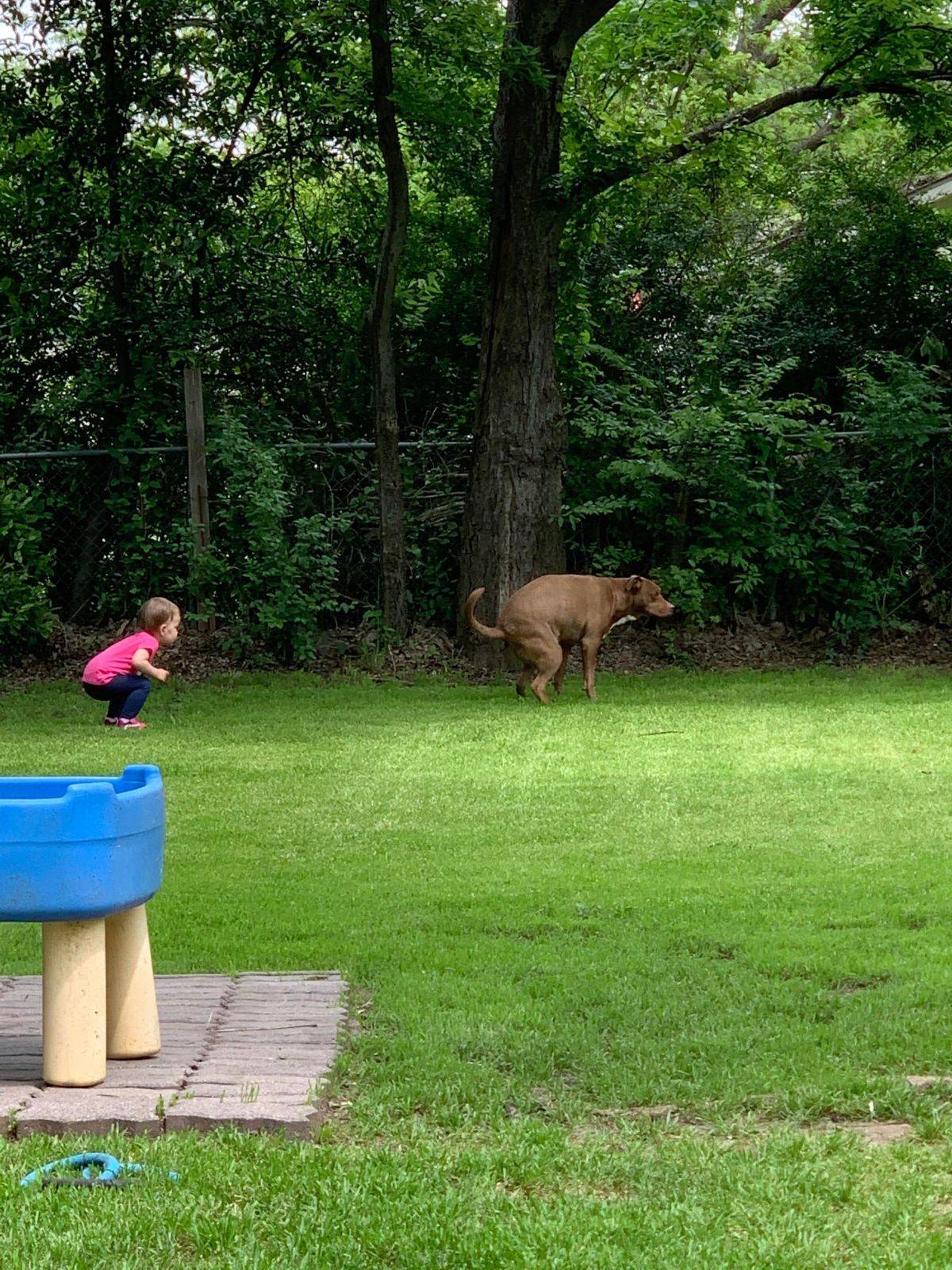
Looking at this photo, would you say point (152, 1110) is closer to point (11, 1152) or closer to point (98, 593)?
point (11, 1152)

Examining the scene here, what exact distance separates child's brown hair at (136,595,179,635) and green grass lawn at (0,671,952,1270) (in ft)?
4.06

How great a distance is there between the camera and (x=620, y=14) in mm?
15203

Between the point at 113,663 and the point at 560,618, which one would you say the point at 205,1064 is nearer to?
the point at 113,663

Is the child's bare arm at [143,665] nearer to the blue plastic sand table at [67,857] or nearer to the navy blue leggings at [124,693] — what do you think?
the navy blue leggings at [124,693]

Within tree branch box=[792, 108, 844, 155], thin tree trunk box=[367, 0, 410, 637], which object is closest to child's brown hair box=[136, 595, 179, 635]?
thin tree trunk box=[367, 0, 410, 637]

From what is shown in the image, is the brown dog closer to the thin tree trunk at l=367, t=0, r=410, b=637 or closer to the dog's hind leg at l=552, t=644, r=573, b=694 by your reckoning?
the dog's hind leg at l=552, t=644, r=573, b=694

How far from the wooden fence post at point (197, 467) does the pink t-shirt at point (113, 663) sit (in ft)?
11.0

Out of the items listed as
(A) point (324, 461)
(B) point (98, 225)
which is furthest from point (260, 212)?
(A) point (324, 461)

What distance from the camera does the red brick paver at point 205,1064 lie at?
3906mm

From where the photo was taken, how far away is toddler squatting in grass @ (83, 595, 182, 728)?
39.9 ft

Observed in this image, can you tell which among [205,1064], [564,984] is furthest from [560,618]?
[205,1064]

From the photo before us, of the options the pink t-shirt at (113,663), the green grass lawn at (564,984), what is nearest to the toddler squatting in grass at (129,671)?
the pink t-shirt at (113,663)

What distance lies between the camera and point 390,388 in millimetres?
15875

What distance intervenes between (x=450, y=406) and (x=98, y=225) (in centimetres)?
405
